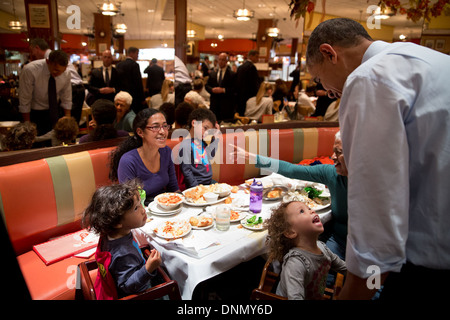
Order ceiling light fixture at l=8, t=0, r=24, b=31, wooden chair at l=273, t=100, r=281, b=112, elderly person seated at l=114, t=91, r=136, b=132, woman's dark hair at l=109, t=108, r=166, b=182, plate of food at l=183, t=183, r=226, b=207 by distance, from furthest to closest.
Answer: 1. wooden chair at l=273, t=100, r=281, b=112
2. ceiling light fixture at l=8, t=0, r=24, b=31
3. elderly person seated at l=114, t=91, r=136, b=132
4. woman's dark hair at l=109, t=108, r=166, b=182
5. plate of food at l=183, t=183, r=226, b=207

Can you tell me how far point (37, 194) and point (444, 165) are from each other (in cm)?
243

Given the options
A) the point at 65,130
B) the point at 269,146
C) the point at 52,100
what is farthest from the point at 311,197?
the point at 52,100

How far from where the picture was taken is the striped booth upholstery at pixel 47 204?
1.97m

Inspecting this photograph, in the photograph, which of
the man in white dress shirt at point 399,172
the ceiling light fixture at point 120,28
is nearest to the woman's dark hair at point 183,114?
the ceiling light fixture at point 120,28

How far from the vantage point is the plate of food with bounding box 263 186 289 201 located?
2.39 meters

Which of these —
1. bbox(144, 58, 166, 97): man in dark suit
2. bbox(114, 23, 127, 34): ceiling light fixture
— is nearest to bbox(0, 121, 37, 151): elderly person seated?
bbox(144, 58, 166, 97): man in dark suit

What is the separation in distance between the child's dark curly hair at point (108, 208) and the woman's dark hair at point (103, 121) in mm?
1481

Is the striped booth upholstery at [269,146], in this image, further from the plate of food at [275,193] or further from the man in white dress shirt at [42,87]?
the man in white dress shirt at [42,87]

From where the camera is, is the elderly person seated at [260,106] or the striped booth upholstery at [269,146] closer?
the striped booth upholstery at [269,146]

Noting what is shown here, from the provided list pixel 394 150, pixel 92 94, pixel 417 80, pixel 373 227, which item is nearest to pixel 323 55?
pixel 417 80

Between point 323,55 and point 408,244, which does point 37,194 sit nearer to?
point 323,55

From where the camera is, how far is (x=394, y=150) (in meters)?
0.79

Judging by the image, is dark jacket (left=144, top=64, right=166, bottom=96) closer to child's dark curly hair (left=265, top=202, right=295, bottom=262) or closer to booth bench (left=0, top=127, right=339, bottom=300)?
booth bench (left=0, top=127, right=339, bottom=300)

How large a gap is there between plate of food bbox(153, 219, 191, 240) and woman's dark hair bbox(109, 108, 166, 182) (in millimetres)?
927
